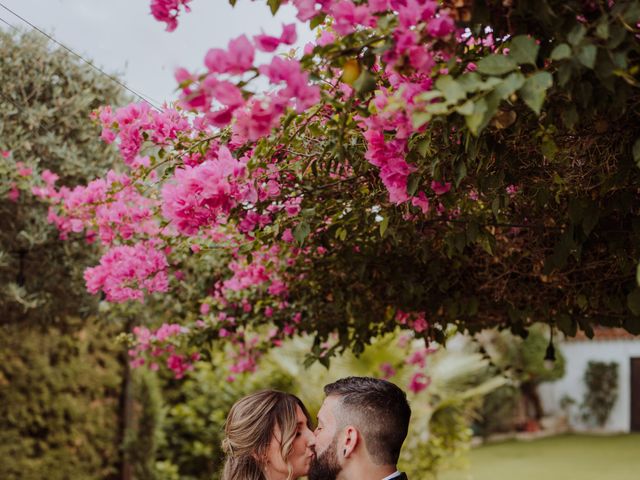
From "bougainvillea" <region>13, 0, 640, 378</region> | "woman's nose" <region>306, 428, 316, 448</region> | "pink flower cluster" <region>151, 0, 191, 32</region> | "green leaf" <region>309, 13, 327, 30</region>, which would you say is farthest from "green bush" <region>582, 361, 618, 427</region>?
"green leaf" <region>309, 13, 327, 30</region>

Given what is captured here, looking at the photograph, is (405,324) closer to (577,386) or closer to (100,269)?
(100,269)

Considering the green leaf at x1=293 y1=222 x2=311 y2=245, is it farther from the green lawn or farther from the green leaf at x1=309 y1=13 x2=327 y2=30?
the green lawn

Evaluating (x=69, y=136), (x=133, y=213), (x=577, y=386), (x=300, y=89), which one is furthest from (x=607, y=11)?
(x=577, y=386)

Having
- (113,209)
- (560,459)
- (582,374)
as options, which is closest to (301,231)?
(113,209)

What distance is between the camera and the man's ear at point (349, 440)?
2672 mm

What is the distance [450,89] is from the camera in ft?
4.60

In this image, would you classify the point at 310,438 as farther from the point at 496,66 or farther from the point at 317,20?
the point at 496,66

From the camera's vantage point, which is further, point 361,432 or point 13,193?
point 13,193

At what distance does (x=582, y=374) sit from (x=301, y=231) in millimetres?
19885

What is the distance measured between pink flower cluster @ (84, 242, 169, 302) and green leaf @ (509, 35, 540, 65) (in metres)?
2.21

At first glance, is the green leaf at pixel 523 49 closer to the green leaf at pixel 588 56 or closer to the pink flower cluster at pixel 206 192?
the green leaf at pixel 588 56

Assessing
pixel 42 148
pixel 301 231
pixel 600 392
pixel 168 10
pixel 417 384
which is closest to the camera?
pixel 168 10

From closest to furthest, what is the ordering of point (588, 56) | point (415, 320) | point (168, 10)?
point (588, 56)
point (168, 10)
point (415, 320)

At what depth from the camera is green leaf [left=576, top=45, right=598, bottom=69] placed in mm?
1344
